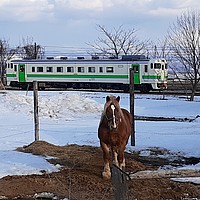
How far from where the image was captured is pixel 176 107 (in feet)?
94.3

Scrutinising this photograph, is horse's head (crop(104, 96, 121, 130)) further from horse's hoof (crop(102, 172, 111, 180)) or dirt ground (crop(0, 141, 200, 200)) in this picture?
dirt ground (crop(0, 141, 200, 200))

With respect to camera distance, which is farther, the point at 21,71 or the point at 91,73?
the point at 21,71

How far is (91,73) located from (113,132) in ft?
114

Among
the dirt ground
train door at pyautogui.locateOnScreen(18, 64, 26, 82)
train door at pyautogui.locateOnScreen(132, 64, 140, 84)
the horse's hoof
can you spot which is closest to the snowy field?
the dirt ground

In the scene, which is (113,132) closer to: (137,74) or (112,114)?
(112,114)

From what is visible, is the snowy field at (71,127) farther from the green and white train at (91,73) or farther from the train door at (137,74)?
the green and white train at (91,73)

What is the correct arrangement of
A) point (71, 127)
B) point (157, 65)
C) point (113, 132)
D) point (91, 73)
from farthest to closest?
point (91, 73) < point (157, 65) < point (71, 127) < point (113, 132)

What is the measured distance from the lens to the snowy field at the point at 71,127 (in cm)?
1208

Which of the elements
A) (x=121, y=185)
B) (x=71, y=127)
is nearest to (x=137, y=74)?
(x=71, y=127)

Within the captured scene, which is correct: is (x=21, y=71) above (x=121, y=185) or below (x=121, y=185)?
below

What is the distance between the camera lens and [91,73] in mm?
44750

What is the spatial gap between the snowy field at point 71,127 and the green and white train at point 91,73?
34.3ft

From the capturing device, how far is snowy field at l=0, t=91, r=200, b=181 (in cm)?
1208

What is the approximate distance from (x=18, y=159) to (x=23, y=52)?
6502cm
